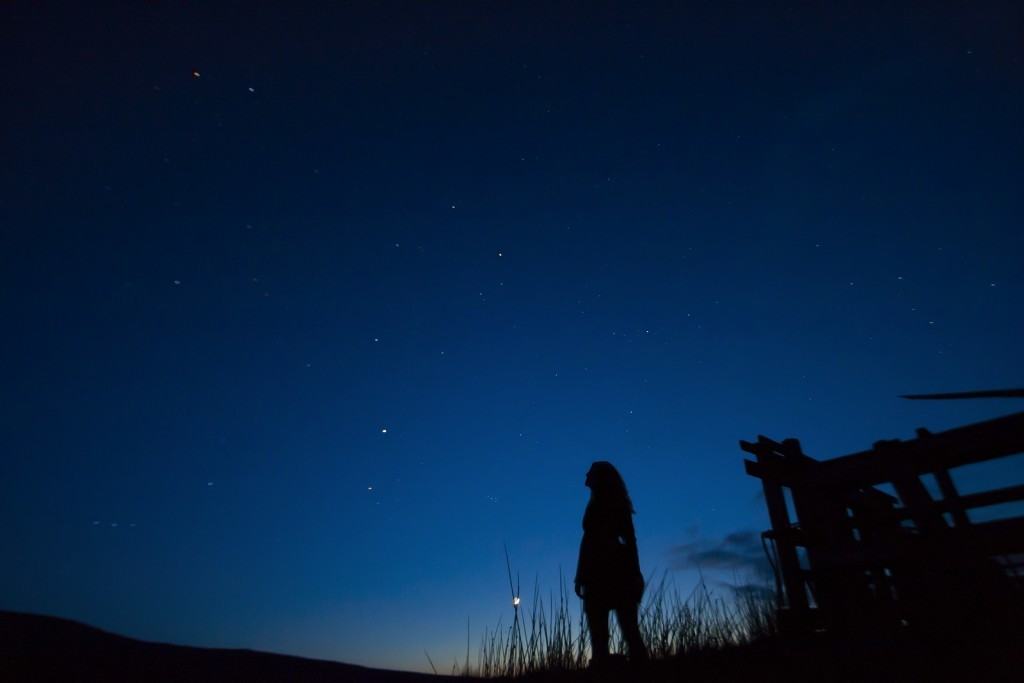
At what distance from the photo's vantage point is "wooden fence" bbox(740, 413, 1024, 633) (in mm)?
5156

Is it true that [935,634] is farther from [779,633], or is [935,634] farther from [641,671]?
[641,671]

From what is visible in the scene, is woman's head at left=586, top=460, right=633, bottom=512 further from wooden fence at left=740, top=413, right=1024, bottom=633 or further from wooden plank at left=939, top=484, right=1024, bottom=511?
wooden plank at left=939, top=484, right=1024, bottom=511

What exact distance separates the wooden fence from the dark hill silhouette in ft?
15.2

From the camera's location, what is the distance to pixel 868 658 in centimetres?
431

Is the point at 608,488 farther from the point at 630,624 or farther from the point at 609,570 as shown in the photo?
the point at 630,624

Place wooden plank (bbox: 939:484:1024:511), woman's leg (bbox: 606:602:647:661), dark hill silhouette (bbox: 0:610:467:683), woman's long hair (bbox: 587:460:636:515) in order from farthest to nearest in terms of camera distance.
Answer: woman's long hair (bbox: 587:460:636:515) < woman's leg (bbox: 606:602:647:661) < wooden plank (bbox: 939:484:1024:511) < dark hill silhouette (bbox: 0:610:467:683)

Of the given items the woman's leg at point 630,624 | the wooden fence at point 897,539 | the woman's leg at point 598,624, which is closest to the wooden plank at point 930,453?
the wooden fence at point 897,539

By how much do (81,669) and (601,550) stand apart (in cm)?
427

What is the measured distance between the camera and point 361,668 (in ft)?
16.8

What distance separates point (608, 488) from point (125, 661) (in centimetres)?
434

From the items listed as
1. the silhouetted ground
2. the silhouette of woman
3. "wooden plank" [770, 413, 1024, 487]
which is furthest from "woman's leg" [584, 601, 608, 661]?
"wooden plank" [770, 413, 1024, 487]

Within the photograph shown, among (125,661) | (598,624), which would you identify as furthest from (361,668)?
(598,624)

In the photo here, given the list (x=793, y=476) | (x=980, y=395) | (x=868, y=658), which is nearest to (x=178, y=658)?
(x=868, y=658)

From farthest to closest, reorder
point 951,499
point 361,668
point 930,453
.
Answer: point 930,453 < point 951,499 < point 361,668
